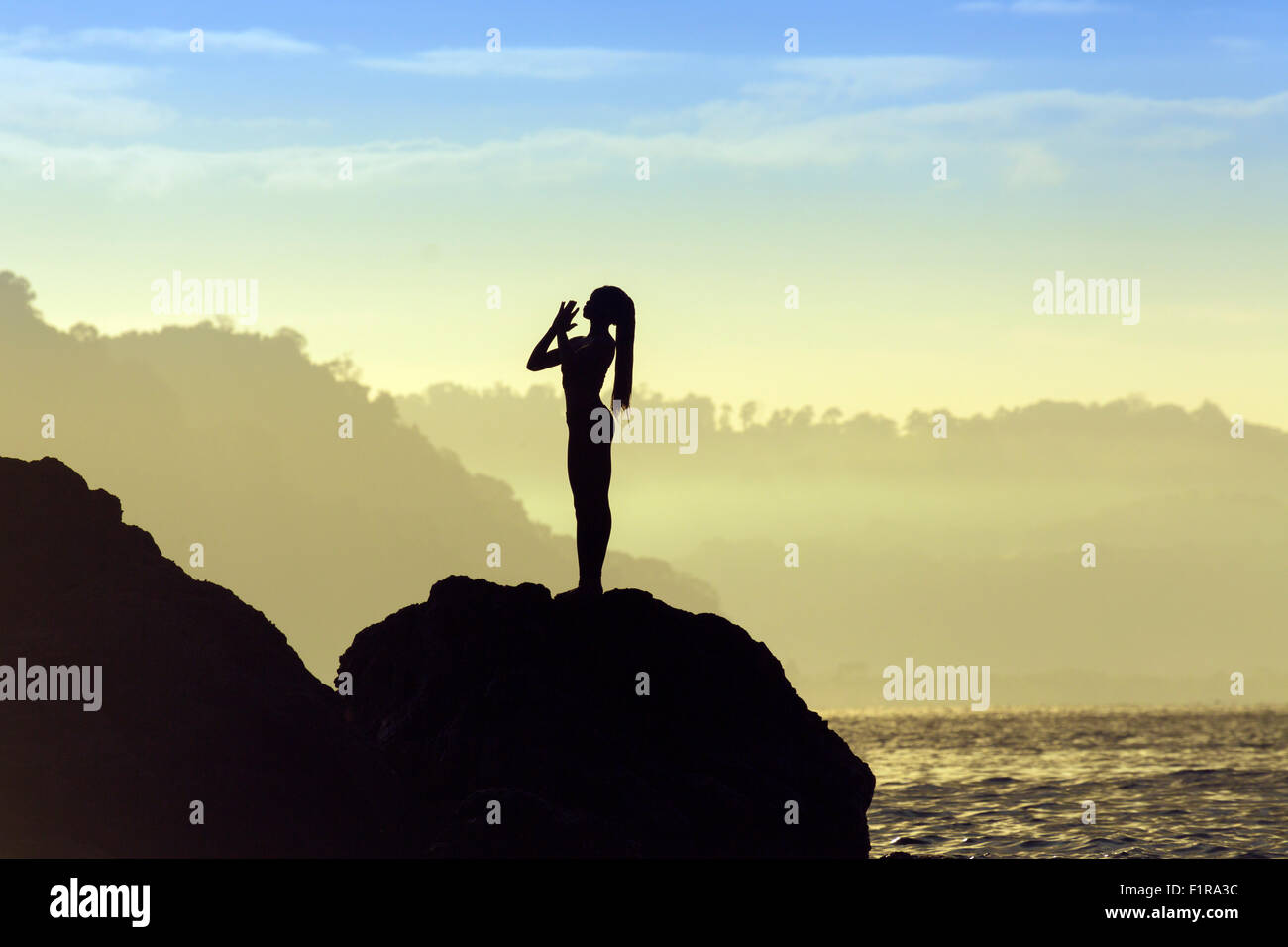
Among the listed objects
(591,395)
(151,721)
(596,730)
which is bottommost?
(596,730)

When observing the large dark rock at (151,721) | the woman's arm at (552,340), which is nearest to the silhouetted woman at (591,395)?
the woman's arm at (552,340)

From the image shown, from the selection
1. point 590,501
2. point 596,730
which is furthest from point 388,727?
point 590,501

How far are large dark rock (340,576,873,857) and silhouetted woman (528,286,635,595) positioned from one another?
844 millimetres

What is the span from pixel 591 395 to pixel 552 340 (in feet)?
3.03

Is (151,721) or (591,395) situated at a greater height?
(591,395)

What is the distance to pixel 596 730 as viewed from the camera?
16.7 m

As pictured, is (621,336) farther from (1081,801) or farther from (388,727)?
(1081,801)

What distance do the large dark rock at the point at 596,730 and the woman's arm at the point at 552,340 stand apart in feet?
9.94

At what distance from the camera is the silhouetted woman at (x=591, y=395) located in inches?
711

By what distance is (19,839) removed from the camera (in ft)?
44.5

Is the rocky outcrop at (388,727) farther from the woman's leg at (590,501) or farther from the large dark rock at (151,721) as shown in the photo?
the woman's leg at (590,501)

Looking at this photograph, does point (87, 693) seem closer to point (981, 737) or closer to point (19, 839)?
point (19, 839)

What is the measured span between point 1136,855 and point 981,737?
72.3 meters
